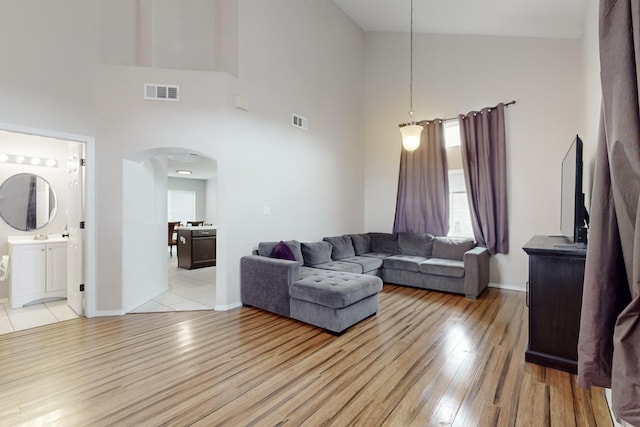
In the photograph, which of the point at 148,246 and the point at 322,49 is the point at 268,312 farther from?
the point at 322,49

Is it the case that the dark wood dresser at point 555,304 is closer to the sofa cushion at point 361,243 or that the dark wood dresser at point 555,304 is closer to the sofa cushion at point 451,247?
the sofa cushion at point 451,247

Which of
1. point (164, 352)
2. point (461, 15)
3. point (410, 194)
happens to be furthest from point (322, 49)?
point (164, 352)

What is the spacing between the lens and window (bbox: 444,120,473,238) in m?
5.41

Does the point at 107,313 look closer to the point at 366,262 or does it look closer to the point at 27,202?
the point at 27,202

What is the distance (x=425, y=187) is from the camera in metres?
5.63

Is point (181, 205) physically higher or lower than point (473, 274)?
higher

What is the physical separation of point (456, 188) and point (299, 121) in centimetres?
304

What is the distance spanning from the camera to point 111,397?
2096 mm

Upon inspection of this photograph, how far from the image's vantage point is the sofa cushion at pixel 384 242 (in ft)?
19.2

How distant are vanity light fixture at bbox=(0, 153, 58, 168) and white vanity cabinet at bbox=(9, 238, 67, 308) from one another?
43.8 inches

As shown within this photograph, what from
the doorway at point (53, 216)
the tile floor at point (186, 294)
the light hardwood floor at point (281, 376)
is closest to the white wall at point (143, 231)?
the tile floor at point (186, 294)

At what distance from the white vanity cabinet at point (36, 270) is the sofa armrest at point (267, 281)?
8.71 ft

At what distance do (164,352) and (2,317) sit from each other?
2493mm

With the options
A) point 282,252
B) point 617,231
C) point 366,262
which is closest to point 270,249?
point 282,252
